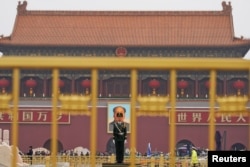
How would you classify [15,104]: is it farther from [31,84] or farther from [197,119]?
[31,84]

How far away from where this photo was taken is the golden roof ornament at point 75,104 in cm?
262

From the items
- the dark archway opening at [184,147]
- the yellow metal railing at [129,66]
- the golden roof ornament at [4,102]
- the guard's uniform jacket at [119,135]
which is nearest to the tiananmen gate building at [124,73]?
the dark archway opening at [184,147]

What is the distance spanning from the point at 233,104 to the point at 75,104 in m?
0.65

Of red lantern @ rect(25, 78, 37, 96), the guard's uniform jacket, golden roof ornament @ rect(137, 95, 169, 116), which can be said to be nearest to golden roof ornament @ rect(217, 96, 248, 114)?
golden roof ornament @ rect(137, 95, 169, 116)

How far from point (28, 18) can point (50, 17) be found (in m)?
0.89

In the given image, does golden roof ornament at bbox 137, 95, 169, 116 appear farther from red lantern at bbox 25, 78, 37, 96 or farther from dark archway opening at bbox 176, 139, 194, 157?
red lantern at bbox 25, 78, 37, 96

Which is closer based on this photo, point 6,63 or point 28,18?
point 6,63

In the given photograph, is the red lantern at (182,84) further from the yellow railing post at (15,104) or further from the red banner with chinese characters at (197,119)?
the yellow railing post at (15,104)

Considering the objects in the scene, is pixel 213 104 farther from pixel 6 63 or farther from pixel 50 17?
pixel 50 17

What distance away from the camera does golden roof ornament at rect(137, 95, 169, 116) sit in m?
2.57

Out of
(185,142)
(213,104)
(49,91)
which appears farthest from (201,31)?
(213,104)

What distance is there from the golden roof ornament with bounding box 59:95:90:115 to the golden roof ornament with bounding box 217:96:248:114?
1.80 ft

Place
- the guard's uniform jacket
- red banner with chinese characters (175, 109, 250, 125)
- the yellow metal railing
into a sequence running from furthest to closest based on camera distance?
red banner with chinese characters (175, 109, 250, 125)
the guard's uniform jacket
the yellow metal railing

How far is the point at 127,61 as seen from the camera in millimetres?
2576
